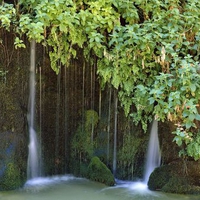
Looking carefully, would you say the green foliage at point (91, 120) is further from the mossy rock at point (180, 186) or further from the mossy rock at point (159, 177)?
the mossy rock at point (180, 186)

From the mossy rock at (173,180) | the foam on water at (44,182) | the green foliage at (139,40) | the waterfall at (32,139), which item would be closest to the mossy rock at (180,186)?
the mossy rock at (173,180)

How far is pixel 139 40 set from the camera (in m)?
4.74

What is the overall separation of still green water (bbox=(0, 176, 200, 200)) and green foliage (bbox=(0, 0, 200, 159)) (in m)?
0.93

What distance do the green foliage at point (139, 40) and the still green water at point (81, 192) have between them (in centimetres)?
93

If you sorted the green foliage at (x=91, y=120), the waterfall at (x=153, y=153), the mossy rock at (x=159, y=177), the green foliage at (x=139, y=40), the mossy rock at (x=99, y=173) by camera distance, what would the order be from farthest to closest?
the green foliage at (x=91, y=120) → the waterfall at (x=153, y=153) → the mossy rock at (x=99, y=173) → the mossy rock at (x=159, y=177) → the green foliage at (x=139, y=40)

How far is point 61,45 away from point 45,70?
96cm

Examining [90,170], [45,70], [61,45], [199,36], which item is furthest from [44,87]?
[199,36]

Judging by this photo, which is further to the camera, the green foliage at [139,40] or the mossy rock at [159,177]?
the mossy rock at [159,177]

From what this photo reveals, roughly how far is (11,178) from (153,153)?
2.41 m

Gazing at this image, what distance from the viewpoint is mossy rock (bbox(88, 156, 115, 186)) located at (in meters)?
5.50

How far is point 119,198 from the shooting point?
190 inches

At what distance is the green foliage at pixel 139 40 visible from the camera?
4473 mm

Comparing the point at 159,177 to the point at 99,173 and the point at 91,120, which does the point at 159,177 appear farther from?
the point at 91,120

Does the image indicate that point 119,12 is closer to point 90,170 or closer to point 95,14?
point 95,14
